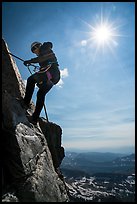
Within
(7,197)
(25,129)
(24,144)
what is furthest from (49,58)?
(7,197)

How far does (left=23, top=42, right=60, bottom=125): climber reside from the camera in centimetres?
1062

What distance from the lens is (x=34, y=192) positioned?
7.26 metres

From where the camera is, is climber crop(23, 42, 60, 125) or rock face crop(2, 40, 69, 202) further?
climber crop(23, 42, 60, 125)

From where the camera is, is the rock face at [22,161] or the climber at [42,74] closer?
the rock face at [22,161]

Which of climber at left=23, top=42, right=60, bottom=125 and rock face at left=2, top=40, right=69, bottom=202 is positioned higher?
climber at left=23, top=42, right=60, bottom=125

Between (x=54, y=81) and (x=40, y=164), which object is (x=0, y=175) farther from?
(x=54, y=81)

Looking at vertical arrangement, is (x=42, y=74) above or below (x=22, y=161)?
above

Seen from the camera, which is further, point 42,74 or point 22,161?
point 42,74

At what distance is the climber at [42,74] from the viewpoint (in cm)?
1062

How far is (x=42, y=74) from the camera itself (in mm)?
10820

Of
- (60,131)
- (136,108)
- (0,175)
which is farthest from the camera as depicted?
(60,131)

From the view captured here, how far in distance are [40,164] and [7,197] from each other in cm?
235

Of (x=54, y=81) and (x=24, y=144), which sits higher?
(x=54, y=81)

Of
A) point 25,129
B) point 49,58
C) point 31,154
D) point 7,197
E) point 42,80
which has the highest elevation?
point 49,58
